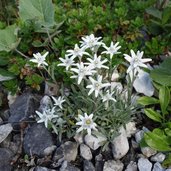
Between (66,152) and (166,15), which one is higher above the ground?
(166,15)

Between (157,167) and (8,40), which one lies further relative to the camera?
(8,40)

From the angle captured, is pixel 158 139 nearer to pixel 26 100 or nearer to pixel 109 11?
pixel 26 100

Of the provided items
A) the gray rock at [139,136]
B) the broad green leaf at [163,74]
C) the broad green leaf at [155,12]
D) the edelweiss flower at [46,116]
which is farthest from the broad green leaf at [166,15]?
the edelweiss flower at [46,116]

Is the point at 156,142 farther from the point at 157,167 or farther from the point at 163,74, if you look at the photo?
the point at 163,74

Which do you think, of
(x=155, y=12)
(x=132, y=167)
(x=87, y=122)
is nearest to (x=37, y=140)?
(x=87, y=122)

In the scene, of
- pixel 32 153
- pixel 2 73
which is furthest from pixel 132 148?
pixel 2 73

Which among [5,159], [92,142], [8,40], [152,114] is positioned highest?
[8,40]
